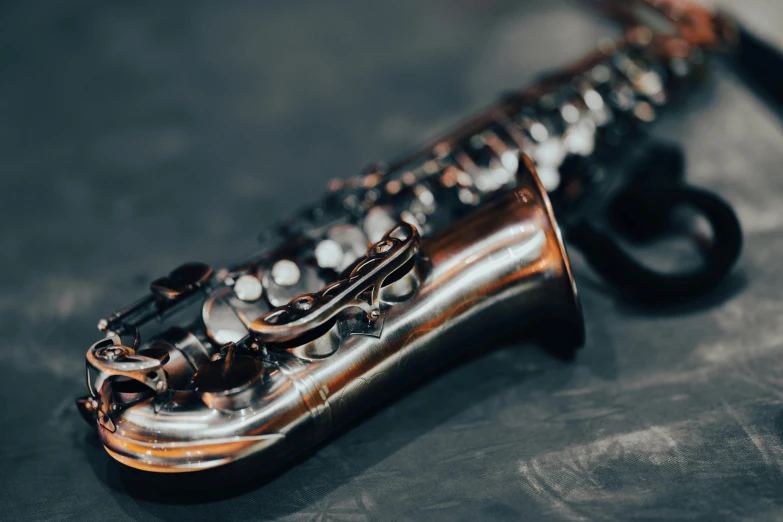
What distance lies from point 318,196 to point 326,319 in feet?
3.02

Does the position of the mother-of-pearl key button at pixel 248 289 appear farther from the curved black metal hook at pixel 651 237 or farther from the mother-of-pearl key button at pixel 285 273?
the curved black metal hook at pixel 651 237

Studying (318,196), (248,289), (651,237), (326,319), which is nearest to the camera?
(326,319)

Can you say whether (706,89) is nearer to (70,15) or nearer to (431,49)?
(431,49)

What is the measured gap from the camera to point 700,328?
1654 millimetres

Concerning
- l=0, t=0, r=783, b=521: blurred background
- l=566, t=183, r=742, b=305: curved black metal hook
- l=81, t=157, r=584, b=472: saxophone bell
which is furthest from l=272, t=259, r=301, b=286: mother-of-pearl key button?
l=566, t=183, r=742, b=305: curved black metal hook

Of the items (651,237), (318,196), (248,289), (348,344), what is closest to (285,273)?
(248,289)

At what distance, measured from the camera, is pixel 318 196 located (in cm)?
217

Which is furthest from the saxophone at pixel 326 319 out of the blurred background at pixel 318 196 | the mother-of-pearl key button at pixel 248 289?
the blurred background at pixel 318 196

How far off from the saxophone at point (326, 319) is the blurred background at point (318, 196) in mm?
132

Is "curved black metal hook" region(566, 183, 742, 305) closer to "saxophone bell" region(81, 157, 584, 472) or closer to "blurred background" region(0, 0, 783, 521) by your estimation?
"blurred background" region(0, 0, 783, 521)

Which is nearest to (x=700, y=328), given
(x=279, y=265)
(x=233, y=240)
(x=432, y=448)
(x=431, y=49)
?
(x=432, y=448)

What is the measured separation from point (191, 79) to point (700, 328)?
1882 mm

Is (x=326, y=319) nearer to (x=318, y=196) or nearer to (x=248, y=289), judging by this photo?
(x=248, y=289)

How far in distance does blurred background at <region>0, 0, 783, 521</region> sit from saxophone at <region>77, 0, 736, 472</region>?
132mm
